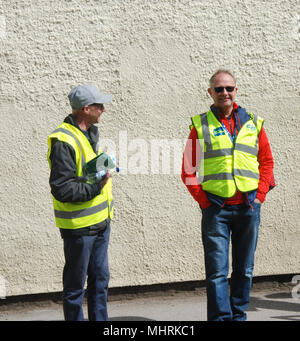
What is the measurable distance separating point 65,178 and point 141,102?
169cm

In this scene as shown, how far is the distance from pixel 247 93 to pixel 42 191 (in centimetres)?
214

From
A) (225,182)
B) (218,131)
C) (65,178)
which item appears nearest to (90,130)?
(65,178)

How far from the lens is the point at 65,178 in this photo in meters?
2.99

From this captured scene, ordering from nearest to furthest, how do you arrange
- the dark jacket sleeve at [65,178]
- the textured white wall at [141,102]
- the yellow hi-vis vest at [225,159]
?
the dark jacket sleeve at [65,178]
the yellow hi-vis vest at [225,159]
the textured white wall at [141,102]

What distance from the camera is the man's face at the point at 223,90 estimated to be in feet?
11.0

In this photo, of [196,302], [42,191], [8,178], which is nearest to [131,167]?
[42,191]

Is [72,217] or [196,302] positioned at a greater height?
[72,217]

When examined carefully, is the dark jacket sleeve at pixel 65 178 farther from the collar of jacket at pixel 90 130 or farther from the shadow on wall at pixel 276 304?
the shadow on wall at pixel 276 304

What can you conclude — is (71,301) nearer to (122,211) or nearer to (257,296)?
(122,211)

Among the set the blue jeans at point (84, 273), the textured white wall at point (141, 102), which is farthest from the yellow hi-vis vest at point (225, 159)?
the textured white wall at point (141, 102)

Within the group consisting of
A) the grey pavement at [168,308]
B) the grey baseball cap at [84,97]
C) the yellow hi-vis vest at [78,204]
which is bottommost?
the grey pavement at [168,308]

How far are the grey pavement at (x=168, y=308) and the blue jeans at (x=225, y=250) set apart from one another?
59 cm

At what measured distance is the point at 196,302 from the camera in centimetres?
447

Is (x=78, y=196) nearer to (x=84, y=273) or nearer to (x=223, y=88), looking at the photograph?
(x=84, y=273)
